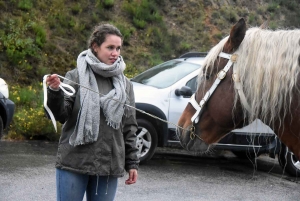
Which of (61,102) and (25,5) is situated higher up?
(25,5)

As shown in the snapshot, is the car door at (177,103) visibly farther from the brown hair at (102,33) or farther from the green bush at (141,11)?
the green bush at (141,11)

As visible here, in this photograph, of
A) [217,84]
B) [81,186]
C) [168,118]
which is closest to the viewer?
[217,84]

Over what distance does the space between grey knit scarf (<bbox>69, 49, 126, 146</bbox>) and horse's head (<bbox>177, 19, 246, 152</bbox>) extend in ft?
1.52

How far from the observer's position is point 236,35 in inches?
125

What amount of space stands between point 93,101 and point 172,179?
485cm

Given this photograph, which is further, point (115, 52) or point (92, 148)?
point (115, 52)

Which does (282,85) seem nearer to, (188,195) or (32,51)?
(188,195)

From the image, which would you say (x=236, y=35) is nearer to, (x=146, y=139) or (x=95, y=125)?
(x=95, y=125)

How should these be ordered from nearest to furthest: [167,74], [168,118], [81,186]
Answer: [81,186] → [168,118] → [167,74]

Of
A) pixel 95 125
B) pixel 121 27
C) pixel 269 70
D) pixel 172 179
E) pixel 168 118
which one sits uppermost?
pixel 121 27

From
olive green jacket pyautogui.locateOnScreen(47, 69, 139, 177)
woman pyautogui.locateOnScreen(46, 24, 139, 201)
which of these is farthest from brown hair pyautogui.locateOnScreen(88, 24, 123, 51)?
olive green jacket pyautogui.locateOnScreen(47, 69, 139, 177)

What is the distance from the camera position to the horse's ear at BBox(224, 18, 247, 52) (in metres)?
3.14

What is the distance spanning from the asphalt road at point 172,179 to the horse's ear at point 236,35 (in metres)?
4.09

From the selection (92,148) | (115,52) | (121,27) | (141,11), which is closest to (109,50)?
(115,52)
